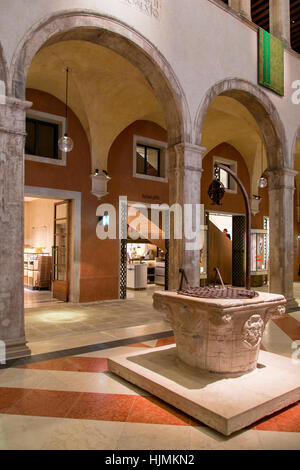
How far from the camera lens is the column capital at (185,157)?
5.82 metres

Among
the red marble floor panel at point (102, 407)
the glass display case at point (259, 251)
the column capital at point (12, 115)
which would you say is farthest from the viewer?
the glass display case at point (259, 251)

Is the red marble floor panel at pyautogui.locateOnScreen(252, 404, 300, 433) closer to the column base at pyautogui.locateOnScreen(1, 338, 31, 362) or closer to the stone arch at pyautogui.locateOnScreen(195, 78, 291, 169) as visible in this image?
the column base at pyautogui.locateOnScreen(1, 338, 31, 362)

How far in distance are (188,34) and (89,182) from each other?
4.39m

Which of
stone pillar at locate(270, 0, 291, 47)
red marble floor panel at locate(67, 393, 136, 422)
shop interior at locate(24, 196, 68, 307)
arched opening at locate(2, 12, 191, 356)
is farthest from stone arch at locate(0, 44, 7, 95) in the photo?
stone pillar at locate(270, 0, 291, 47)

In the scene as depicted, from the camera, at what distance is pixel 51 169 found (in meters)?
8.53

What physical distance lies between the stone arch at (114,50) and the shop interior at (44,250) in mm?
4460

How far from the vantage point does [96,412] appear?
2.89 m

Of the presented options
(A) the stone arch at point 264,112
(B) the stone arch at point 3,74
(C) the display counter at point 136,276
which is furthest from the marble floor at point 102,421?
(C) the display counter at point 136,276

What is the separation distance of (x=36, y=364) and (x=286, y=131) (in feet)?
24.3

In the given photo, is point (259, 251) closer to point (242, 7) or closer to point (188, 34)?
point (242, 7)

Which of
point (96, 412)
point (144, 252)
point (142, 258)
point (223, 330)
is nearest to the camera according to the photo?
point (96, 412)

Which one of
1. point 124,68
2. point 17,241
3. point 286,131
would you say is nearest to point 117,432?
point 17,241

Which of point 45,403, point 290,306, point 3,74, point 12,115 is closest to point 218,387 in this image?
point 45,403

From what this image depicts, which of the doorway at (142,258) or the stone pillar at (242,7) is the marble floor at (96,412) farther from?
the stone pillar at (242,7)
